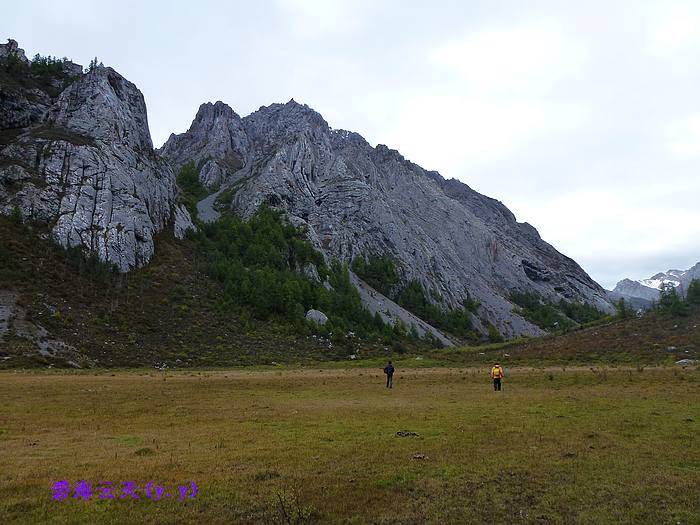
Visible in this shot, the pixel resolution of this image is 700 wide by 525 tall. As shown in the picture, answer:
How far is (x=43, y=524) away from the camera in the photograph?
36.4 feet

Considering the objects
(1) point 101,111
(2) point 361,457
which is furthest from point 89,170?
(2) point 361,457

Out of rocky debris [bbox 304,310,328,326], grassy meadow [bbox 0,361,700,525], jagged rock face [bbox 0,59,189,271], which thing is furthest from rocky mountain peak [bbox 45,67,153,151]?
grassy meadow [bbox 0,361,700,525]

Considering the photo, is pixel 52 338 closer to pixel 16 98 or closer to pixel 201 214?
pixel 16 98

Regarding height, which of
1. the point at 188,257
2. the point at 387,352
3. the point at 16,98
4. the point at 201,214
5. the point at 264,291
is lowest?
the point at 387,352

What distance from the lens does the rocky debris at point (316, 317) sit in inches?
4303

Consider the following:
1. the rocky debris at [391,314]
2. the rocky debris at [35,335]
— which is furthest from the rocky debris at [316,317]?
the rocky debris at [35,335]

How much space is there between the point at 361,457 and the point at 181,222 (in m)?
123

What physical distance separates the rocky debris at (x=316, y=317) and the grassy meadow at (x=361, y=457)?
74.5 m

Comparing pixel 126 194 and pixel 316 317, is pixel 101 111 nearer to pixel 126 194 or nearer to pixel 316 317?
pixel 126 194

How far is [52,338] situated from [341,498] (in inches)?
2736

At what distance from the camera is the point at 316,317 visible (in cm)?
11081

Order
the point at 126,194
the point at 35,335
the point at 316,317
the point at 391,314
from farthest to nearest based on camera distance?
the point at 391,314
the point at 316,317
the point at 126,194
the point at 35,335

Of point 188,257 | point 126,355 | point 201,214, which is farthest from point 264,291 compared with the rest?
point 201,214

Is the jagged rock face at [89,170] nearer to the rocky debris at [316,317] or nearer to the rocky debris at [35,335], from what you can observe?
the rocky debris at [35,335]
